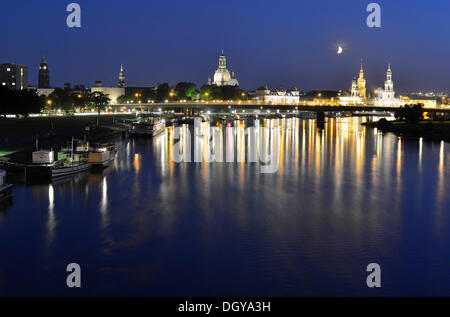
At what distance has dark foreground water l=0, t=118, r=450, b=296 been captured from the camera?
14727 millimetres

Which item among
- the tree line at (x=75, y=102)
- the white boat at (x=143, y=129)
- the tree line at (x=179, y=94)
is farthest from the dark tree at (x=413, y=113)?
the tree line at (x=179, y=94)

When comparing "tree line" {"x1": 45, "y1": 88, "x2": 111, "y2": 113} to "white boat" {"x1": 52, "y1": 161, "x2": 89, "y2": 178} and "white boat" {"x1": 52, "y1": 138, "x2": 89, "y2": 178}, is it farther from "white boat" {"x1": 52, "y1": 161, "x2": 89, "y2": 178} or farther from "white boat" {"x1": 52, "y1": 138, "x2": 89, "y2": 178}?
"white boat" {"x1": 52, "y1": 161, "x2": 89, "y2": 178}

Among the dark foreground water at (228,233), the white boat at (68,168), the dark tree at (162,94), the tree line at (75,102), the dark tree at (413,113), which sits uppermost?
the dark tree at (162,94)

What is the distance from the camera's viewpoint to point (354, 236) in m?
19.5

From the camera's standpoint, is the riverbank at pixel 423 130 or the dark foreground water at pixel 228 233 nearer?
the dark foreground water at pixel 228 233

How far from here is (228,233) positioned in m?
19.7

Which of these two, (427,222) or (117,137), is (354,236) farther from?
(117,137)

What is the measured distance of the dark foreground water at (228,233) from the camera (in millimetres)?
14727

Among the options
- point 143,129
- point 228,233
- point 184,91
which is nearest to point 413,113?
point 143,129

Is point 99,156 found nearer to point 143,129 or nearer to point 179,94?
point 143,129

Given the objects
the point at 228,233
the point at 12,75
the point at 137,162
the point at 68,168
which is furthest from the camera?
the point at 12,75

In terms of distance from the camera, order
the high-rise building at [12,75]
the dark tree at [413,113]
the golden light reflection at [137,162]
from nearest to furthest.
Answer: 1. the golden light reflection at [137,162]
2. the dark tree at [413,113]
3. the high-rise building at [12,75]

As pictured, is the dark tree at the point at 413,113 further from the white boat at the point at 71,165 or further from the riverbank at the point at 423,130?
the white boat at the point at 71,165
